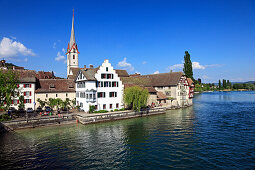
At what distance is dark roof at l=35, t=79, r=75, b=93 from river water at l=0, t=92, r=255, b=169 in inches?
582

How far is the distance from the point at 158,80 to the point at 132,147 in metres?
48.5

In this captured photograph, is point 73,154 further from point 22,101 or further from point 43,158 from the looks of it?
point 22,101

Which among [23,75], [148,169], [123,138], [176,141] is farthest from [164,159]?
[23,75]

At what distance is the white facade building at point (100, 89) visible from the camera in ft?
135

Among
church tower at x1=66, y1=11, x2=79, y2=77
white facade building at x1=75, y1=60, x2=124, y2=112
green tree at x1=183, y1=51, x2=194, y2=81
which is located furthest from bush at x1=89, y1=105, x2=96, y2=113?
green tree at x1=183, y1=51, x2=194, y2=81

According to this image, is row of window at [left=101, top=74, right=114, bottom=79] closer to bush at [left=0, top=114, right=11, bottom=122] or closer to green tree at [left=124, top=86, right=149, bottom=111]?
green tree at [left=124, top=86, right=149, bottom=111]

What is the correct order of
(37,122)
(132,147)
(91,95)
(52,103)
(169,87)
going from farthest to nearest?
(169,87)
(52,103)
(91,95)
(37,122)
(132,147)

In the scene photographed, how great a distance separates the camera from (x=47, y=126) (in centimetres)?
3459

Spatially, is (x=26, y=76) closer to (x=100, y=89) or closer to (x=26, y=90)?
(x=26, y=90)

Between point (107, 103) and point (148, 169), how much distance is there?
27918mm

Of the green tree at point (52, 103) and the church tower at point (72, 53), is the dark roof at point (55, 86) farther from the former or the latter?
the church tower at point (72, 53)

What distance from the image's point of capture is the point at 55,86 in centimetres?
4712

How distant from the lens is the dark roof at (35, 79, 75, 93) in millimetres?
45119

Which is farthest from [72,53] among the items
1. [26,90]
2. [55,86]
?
[26,90]
